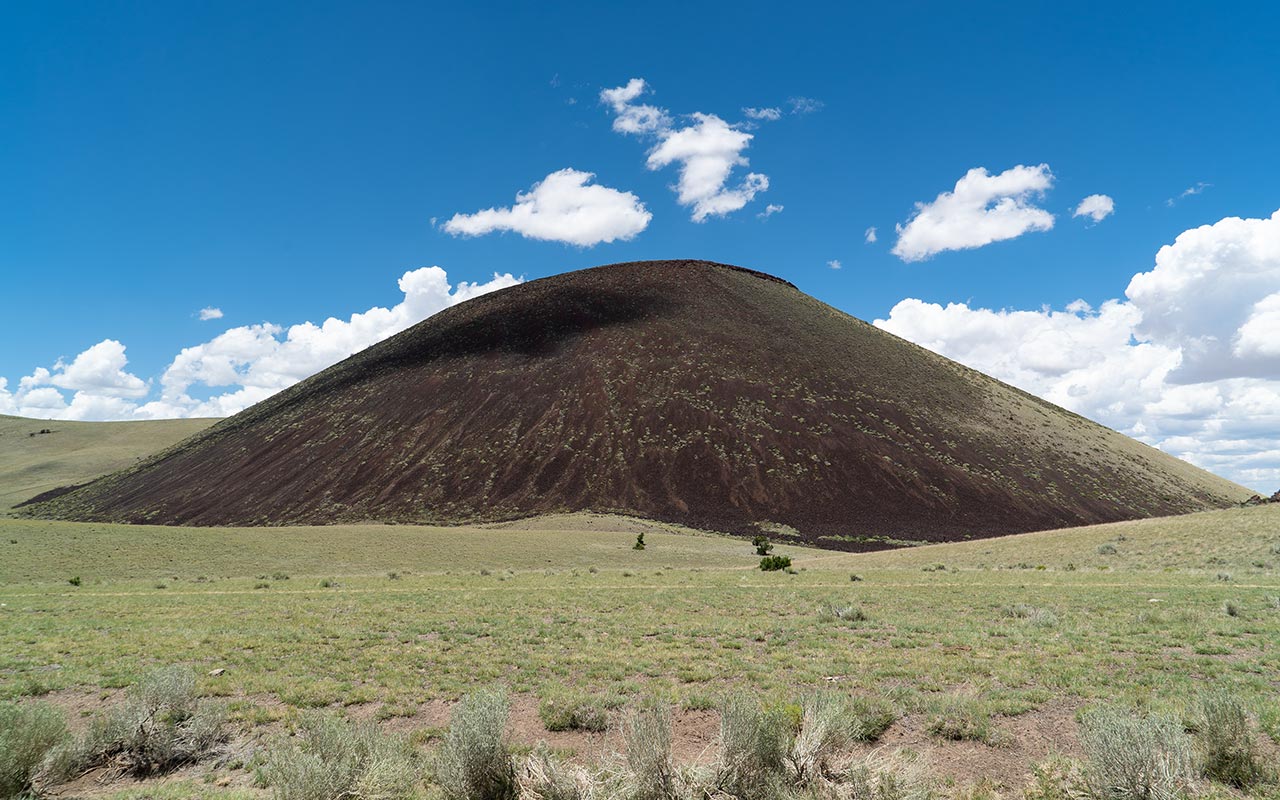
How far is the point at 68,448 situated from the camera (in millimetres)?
148500

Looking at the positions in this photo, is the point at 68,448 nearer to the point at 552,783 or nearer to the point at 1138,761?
the point at 552,783

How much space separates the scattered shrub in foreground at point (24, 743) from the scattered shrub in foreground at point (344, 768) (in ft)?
7.40

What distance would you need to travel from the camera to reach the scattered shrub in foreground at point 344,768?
607cm

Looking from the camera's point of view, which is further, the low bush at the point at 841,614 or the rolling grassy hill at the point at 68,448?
the rolling grassy hill at the point at 68,448

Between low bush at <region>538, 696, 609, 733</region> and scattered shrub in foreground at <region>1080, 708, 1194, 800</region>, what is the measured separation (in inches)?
235

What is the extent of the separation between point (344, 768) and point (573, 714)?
3.88 m

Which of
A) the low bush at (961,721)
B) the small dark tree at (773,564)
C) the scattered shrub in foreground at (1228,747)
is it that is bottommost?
the small dark tree at (773,564)

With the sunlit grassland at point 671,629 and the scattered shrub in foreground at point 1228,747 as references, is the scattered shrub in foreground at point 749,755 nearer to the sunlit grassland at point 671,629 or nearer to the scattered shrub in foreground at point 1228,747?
the sunlit grassland at point 671,629

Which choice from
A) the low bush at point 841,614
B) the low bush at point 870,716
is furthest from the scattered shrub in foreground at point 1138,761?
the low bush at point 841,614

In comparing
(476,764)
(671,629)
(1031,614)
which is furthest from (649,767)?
(1031,614)

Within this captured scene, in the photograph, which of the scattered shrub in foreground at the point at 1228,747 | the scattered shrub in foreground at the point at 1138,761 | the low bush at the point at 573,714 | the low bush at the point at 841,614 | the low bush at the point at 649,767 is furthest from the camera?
the low bush at the point at 841,614

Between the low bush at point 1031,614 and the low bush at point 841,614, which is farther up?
the low bush at point 1031,614

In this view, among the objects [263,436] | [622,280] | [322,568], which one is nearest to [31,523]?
[322,568]

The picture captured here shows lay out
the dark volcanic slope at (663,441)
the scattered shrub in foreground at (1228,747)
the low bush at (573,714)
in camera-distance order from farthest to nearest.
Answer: the dark volcanic slope at (663,441) < the low bush at (573,714) < the scattered shrub in foreground at (1228,747)
